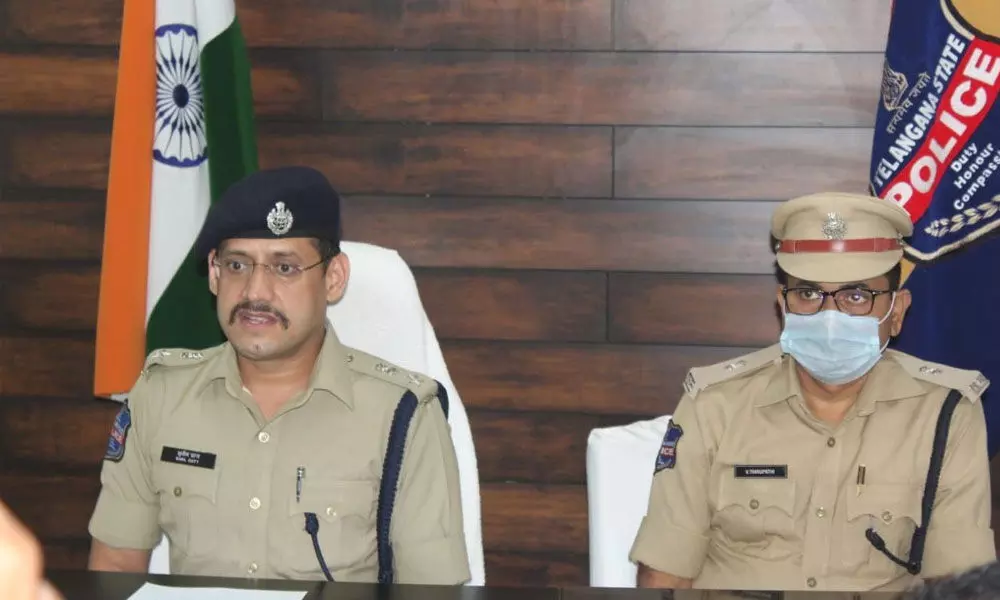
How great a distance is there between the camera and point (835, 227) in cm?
214

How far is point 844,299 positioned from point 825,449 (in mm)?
275

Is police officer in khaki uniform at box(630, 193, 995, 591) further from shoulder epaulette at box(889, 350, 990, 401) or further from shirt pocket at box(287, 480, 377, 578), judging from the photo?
shirt pocket at box(287, 480, 377, 578)

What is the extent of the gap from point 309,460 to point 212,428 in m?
0.19

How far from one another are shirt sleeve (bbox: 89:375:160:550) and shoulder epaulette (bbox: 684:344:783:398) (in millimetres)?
1004

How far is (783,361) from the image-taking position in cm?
223

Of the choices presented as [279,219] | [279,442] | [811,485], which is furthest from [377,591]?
[811,485]

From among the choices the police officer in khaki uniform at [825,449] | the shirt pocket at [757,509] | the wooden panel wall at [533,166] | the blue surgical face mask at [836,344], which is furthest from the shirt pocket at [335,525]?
the wooden panel wall at [533,166]

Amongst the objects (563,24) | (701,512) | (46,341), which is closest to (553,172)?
(563,24)

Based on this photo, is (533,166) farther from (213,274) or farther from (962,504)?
(962,504)

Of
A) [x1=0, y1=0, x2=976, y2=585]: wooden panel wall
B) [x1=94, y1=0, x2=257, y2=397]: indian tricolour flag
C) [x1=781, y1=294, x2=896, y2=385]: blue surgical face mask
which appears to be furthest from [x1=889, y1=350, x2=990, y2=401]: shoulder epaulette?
[x1=94, y1=0, x2=257, y2=397]: indian tricolour flag

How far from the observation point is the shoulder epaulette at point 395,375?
6.95ft

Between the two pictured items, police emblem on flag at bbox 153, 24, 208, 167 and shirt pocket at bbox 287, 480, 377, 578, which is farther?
police emblem on flag at bbox 153, 24, 208, 167

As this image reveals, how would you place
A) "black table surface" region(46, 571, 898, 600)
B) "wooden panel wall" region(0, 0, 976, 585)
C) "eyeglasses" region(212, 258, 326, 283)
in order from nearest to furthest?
1. "black table surface" region(46, 571, 898, 600)
2. "eyeglasses" region(212, 258, 326, 283)
3. "wooden panel wall" region(0, 0, 976, 585)

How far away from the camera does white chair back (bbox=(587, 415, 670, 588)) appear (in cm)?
203
